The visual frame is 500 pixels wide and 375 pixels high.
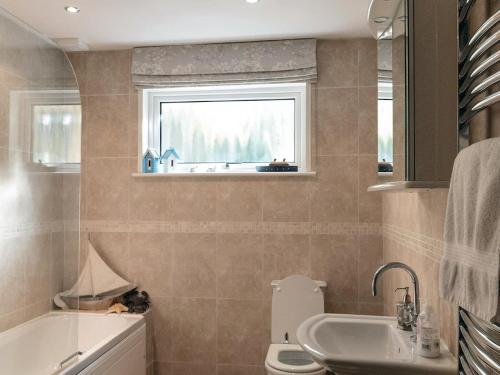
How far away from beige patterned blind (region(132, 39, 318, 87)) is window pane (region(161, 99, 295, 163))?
281mm

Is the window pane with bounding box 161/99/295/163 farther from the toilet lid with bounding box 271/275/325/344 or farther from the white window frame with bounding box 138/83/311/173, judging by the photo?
the toilet lid with bounding box 271/275/325/344

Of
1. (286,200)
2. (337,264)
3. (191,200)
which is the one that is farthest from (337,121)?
(191,200)

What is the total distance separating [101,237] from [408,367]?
94.0 inches

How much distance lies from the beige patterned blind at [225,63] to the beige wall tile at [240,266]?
1.10m

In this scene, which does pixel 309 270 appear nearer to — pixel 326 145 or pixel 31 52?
pixel 326 145

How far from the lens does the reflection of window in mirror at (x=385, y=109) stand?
5.44 feet

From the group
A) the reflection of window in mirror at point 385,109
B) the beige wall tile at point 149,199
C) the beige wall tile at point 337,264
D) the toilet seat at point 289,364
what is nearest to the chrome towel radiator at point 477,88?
the reflection of window in mirror at point 385,109

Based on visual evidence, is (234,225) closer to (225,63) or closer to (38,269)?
(225,63)

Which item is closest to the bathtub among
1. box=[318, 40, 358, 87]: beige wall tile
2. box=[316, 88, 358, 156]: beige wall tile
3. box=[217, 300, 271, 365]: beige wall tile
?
box=[217, 300, 271, 365]: beige wall tile

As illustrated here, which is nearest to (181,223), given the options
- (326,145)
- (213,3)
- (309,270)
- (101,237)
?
(101,237)

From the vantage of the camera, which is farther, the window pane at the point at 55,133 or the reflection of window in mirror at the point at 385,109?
the window pane at the point at 55,133

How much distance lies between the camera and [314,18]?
101 inches

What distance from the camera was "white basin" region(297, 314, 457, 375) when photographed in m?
1.34

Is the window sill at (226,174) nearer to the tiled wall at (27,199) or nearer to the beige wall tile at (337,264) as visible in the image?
the beige wall tile at (337,264)
